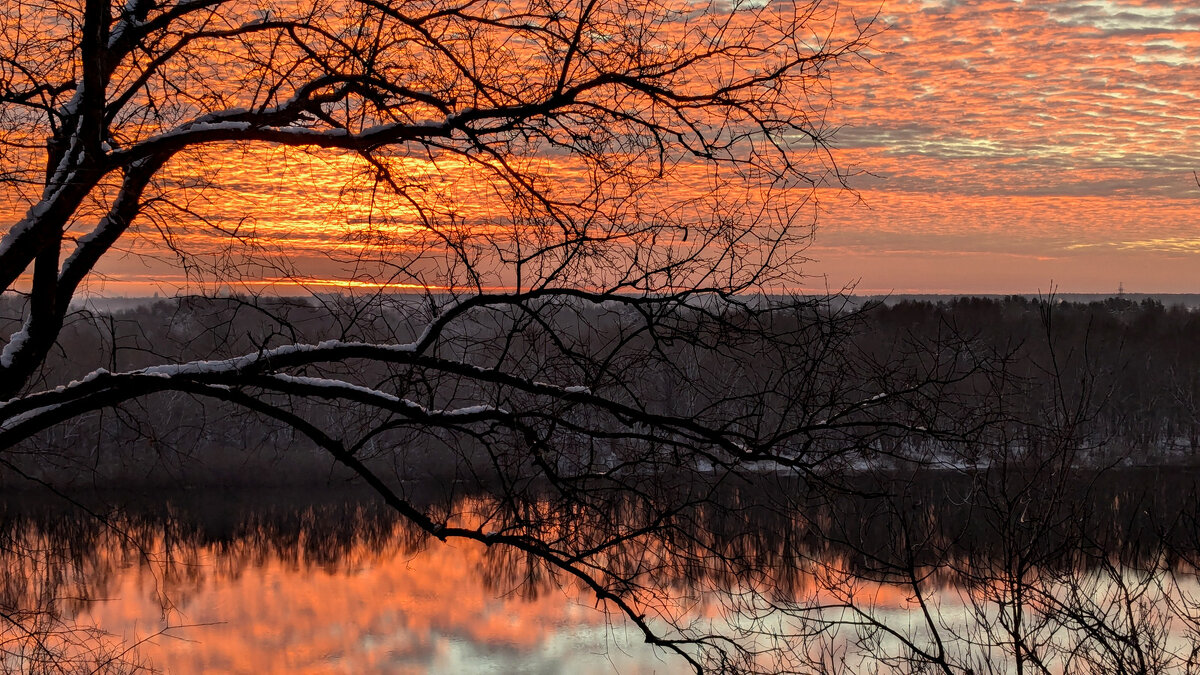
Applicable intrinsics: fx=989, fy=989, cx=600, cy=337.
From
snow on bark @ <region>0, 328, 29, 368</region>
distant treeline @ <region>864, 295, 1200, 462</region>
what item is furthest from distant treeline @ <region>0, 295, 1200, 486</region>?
snow on bark @ <region>0, 328, 29, 368</region>

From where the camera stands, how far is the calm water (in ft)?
47.2

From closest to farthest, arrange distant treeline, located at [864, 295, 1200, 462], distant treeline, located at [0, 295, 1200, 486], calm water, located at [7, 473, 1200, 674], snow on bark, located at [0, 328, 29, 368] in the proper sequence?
1. distant treeline, located at [0, 295, 1200, 486]
2. snow on bark, located at [0, 328, 29, 368]
3. calm water, located at [7, 473, 1200, 674]
4. distant treeline, located at [864, 295, 1200, 462]

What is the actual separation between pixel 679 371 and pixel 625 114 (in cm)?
129

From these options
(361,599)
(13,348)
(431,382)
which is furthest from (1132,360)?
(13,348)

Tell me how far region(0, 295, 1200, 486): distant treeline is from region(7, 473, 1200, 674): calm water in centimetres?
190

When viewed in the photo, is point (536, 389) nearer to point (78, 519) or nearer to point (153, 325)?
point (78, 519)

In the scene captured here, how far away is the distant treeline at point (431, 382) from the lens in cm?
480

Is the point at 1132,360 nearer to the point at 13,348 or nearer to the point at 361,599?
the point at 361,599

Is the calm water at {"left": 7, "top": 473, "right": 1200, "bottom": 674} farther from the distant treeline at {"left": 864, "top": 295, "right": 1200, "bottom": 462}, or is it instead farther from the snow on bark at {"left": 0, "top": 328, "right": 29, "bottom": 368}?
the distant treeline at {"left": 864, "top": 295, "right": 1200, "bottom": 462}

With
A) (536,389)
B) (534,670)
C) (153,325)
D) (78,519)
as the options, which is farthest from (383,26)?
(153,325)

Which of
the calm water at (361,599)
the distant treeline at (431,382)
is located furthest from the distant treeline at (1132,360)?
the calm water at (361,599)

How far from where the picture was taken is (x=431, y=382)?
210 inches

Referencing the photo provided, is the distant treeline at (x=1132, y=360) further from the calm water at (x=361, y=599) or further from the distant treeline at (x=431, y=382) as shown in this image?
the calm water at (x=361, y=599)

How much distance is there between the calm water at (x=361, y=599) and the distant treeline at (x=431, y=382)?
6.23ft
